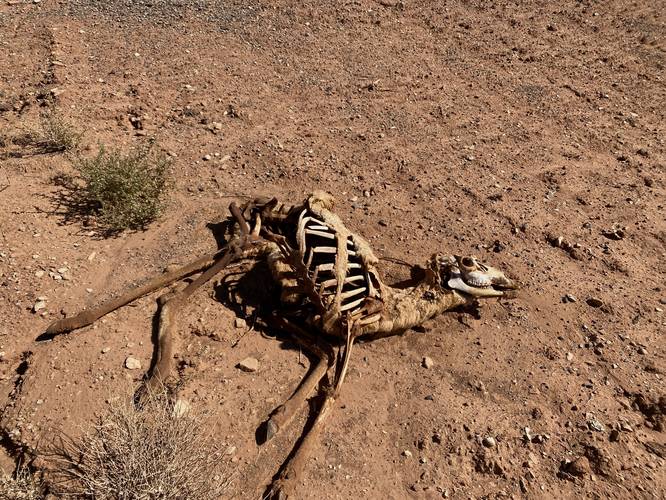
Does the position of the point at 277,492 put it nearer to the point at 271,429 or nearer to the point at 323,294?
the point at 271,429

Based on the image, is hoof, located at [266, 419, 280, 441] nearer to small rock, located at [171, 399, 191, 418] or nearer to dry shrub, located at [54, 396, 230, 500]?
dry shrub, located at [54, 396, 230, 500]

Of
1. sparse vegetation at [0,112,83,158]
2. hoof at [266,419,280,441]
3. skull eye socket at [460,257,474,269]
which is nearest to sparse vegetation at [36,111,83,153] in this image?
sparse vegetation at [0,112,83,158]

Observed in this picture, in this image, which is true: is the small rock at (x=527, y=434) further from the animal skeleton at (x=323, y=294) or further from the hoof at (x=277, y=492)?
the hoof at (x=277, y=492)

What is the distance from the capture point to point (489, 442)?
125 inches

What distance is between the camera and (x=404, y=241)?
4668mm

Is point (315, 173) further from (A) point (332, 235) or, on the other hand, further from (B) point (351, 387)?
(B) point (351, 387)

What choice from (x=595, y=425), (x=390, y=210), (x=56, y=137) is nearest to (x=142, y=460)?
(x=595, y=425)

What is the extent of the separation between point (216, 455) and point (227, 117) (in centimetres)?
423

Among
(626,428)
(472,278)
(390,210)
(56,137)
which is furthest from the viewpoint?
(56,137)

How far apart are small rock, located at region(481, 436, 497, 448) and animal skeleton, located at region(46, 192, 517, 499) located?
2.98 feet

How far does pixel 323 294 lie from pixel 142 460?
1422 millimetres

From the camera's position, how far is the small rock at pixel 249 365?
3.44 m

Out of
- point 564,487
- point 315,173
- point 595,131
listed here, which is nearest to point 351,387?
→ point 564,487

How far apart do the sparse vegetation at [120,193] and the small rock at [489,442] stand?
3.43 meters
